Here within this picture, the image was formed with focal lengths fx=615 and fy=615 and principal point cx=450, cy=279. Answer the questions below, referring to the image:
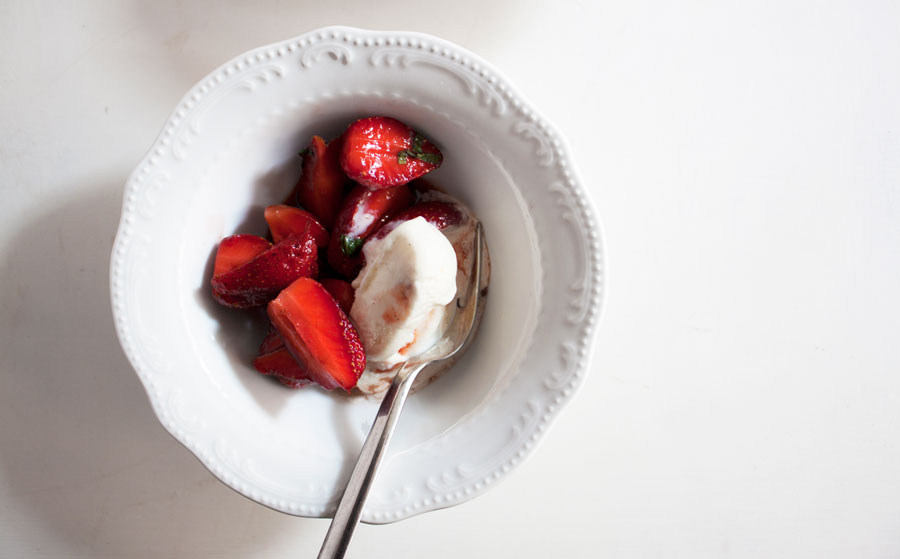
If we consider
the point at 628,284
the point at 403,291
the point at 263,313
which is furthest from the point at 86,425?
the point at 628,284

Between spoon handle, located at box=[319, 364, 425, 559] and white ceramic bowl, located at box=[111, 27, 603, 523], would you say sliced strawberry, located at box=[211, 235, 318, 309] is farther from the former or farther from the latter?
spoon handle, located at box=[319, 364, 425, 559]

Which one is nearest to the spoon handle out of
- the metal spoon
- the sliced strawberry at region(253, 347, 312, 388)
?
the metal spoon

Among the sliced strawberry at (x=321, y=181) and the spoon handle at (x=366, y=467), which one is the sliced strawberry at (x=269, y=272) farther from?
the spoon handle at (x=366, y=467)

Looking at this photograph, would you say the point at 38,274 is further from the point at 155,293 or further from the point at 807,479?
the point at 807,479

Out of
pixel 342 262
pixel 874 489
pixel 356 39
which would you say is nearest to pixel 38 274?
pixel 342 262

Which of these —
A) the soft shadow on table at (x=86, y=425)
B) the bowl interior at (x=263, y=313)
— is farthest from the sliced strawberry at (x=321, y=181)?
the soft shadow on table at (x=86, y=425)

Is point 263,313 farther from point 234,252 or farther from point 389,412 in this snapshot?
point 389,412
